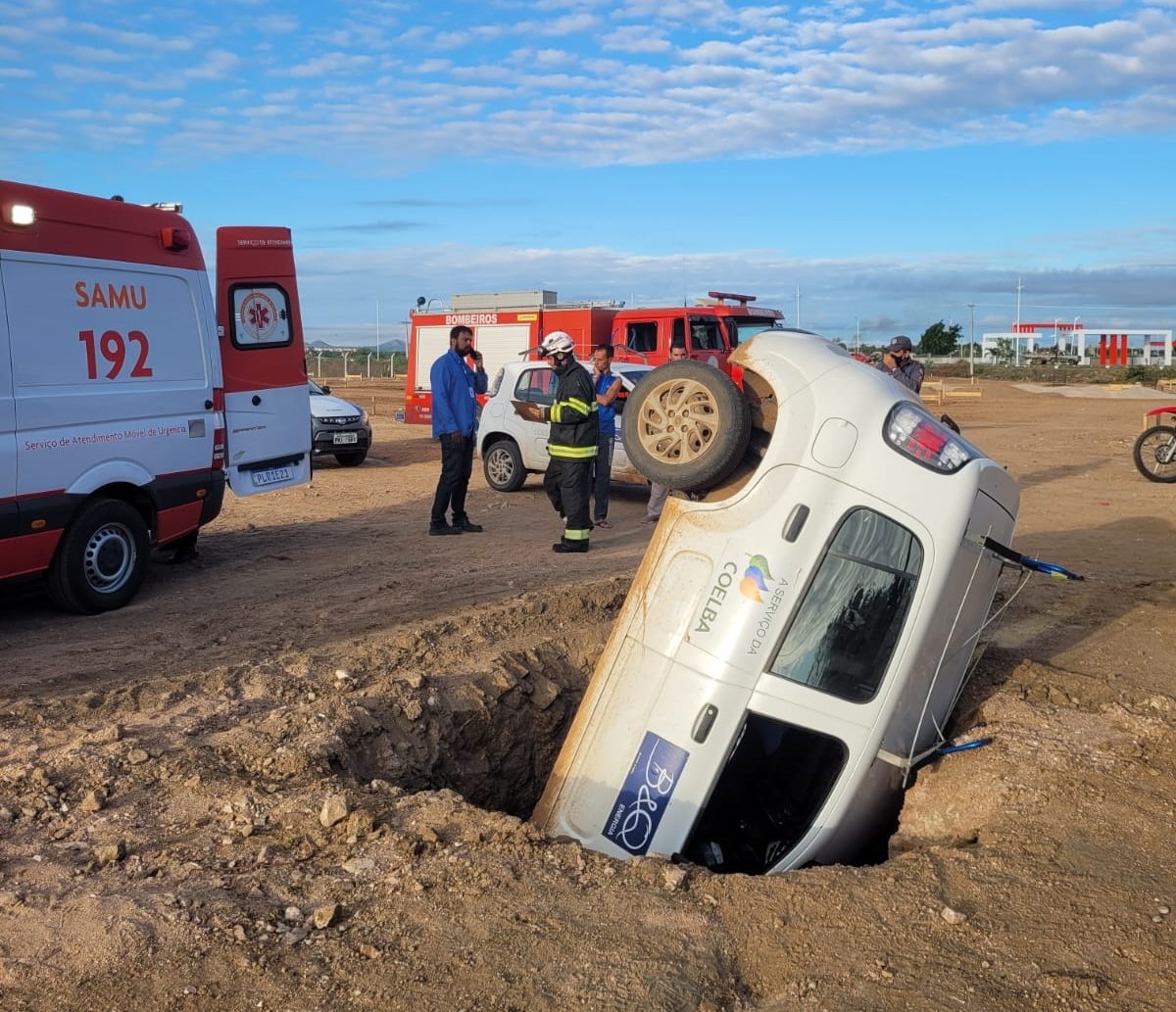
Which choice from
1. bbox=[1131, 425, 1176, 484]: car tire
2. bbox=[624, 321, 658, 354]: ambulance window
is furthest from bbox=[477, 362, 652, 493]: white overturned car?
bbox=[1131, 425, 1176, 484]: car tire

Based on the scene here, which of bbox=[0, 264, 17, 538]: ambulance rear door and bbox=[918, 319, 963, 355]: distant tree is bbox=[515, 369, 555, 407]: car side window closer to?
bbox=[0, 264, 17, 538]: ambulance rear door

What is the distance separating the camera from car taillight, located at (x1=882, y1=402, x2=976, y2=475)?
167 inches

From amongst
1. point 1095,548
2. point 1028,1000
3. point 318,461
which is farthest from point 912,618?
point 318,461

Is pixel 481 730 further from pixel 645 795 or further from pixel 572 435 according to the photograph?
pixel 572 435

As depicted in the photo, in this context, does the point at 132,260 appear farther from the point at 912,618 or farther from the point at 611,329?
the point at 611,329

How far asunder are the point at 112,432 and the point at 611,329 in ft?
41.1

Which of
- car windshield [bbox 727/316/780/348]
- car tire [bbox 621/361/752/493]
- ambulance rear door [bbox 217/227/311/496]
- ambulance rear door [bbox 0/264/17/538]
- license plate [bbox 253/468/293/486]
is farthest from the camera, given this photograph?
car windshield [bbox 727/316/780/348]

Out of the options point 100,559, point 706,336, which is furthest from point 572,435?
point 706,336

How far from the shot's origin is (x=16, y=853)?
3.95 meters

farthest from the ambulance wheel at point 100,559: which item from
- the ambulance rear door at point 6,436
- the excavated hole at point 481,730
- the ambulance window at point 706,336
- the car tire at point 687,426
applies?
the ambulance window at point 706,336

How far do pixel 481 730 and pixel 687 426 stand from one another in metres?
2.39

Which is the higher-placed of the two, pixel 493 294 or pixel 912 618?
pixel 493 294

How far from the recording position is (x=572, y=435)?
955 centimetres

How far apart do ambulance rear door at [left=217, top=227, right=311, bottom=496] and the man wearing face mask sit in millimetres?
2147
